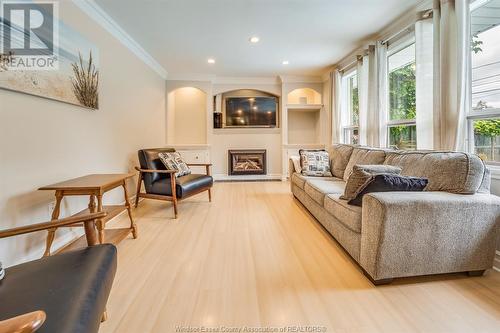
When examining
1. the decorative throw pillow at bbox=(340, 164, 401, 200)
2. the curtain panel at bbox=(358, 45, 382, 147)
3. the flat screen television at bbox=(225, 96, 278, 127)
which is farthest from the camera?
the flat screen television at bbox=(225, 96, 278, 127)

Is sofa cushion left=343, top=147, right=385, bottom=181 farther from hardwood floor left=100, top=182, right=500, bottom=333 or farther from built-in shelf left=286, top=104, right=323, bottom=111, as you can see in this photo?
built-in shelf left=286, top=104, right=323, bottom=111

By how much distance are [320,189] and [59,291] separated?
2.35 metres

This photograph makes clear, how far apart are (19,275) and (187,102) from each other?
17.8 ft

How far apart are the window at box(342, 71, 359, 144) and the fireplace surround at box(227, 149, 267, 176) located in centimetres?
198

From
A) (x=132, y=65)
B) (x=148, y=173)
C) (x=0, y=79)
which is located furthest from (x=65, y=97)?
(x=132, y=65)

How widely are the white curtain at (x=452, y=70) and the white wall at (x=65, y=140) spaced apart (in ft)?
11.9

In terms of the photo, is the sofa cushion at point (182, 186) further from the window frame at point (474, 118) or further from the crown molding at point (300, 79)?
the crown molding at point (300, 79)

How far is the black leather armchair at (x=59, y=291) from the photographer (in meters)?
0.72

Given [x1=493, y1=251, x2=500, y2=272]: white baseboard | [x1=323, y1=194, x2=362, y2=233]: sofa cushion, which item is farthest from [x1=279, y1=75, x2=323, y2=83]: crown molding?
[x1=493, y1=251, x2=500, y2=272]: white baseboard

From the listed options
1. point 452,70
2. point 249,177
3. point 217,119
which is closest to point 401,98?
point 452,70

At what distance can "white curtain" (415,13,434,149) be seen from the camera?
8.59 ft

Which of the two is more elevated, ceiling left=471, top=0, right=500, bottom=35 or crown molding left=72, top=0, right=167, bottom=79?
crown molding left=72, top=0, right=167, bottom=79

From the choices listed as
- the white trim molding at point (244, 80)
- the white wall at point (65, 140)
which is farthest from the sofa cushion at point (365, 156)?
the white trim molding at point (244, 80)

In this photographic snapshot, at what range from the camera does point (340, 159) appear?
3.59m
